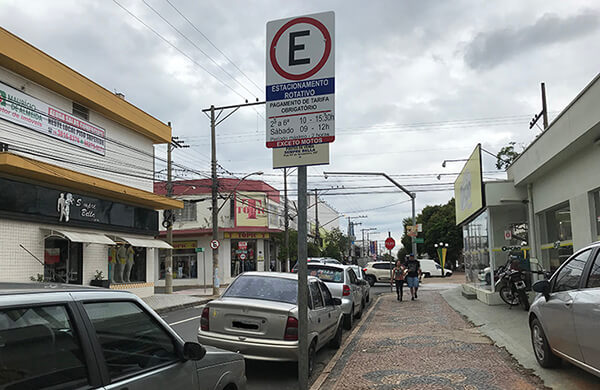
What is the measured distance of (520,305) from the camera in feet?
48.0

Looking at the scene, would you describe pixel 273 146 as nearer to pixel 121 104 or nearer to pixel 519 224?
pixel 519 224

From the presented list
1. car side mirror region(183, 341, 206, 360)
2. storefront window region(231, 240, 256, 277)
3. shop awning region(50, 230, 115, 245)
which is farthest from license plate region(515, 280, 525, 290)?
storefront window region(231, 240, 256, 277)

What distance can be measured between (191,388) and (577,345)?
170 inches

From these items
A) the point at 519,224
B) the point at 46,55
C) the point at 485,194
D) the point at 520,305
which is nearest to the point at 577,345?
Answer: the point at 520,305

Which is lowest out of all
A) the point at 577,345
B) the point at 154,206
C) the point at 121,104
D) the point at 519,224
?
the point at 577,345

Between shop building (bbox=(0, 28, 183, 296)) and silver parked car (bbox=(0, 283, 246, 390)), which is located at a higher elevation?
shop building (bbox=(0, 28, 183, 296))

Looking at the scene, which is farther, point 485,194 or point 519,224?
point 519,224

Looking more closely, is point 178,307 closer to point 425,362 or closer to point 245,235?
point 425,362

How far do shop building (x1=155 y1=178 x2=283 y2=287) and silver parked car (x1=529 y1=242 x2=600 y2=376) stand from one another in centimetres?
3435

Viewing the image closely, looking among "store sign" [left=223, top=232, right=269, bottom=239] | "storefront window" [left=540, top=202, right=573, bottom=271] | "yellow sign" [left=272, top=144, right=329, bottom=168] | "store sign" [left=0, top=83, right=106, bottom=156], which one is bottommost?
"storefront window" [left=540, top=202, right=573, bottom=271]

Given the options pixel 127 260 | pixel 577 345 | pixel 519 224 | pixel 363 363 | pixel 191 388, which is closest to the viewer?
pixel 191 388

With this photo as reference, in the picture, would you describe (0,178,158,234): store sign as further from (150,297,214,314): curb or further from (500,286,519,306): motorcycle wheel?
(500,286,519,306): motorcycle wheel

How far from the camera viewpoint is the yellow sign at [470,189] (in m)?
15.9

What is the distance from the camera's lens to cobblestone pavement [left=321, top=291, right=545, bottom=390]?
21.4 ft
